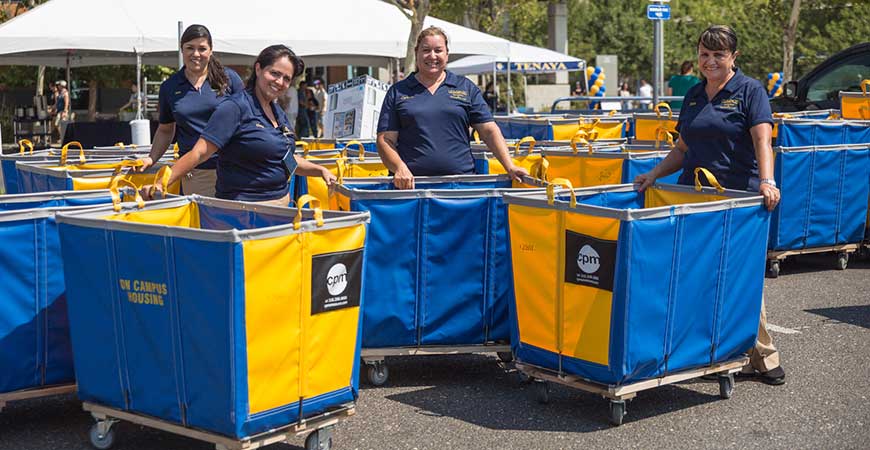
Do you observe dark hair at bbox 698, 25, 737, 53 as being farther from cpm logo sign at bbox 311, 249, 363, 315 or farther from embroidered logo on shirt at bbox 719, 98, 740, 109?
cpm logo sign at bbox 311, 249, 363, 315

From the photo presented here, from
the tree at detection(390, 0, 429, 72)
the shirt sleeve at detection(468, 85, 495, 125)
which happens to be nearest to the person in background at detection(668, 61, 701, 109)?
the tree at detection(390, 0, 429, 72)

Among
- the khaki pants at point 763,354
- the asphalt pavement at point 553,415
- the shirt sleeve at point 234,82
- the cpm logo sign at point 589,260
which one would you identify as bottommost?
the asphalt pavement at point 553,415

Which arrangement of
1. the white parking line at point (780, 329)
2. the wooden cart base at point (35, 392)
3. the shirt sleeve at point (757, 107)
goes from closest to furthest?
the wooden cart base at point (35, 392)
the shirt sleeve at point (757, 107)
the white parking line at point (780, 329)

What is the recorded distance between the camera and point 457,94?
727 centimetres

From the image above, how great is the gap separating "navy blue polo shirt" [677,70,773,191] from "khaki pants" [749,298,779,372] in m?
0.80

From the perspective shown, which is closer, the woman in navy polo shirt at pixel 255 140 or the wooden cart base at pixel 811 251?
the woman in navy polo shirt at pixel 255 140

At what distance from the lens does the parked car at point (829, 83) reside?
49.1 feet

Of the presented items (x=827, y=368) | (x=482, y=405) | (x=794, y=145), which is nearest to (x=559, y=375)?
(x=482, y=405)

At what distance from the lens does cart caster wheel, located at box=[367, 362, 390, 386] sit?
268 inches

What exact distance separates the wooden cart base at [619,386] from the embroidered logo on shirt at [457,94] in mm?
1798

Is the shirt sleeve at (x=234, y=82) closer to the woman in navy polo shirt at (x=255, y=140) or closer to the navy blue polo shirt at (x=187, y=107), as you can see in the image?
the navy blue polo shirt at (x=187, y=107)

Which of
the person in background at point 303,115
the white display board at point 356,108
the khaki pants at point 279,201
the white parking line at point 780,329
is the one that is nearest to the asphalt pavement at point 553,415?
the white parking line at point 780,329

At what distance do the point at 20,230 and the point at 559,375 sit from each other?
2.79 m

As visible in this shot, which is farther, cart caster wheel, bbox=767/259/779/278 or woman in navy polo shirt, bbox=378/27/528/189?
A: cart caster wheel, bbox=767/259/779/278
